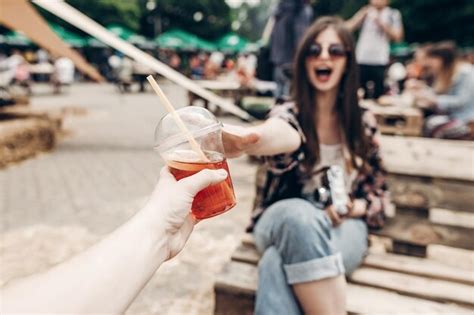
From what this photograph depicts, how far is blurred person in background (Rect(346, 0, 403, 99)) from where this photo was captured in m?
5.31

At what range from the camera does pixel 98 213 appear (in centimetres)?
412

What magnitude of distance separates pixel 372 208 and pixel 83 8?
3812cm

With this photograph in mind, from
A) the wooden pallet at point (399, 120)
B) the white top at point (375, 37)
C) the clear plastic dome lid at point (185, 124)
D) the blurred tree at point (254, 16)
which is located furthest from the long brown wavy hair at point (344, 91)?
the blurred tree at point (254, 16)

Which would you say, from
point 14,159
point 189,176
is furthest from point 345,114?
point 14,159

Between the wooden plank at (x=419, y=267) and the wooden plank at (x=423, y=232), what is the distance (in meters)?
0.11

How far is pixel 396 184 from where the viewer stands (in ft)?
7.30

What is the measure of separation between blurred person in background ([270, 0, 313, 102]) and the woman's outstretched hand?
146 inches

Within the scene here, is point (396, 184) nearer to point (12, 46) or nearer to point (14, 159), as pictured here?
point (14, 159)

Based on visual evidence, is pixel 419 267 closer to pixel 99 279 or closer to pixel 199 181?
pixel 199 181

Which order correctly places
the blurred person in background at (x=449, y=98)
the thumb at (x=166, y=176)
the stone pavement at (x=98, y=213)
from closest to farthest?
the thumb at (x=166, y=176) < the stone pavement at (x=98, y=213) < the blurred person in background at (x=449, y=98)

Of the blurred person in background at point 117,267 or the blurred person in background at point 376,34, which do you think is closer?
the blurred person in background at point 117,267

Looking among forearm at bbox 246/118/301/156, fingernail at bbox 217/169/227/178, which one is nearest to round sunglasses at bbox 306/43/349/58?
forearm at bbox 246/118/301/156

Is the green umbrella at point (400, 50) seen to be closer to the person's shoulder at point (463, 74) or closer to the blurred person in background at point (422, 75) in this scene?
the blurred person in background at point (422, 75)

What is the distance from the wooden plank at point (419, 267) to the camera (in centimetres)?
196
